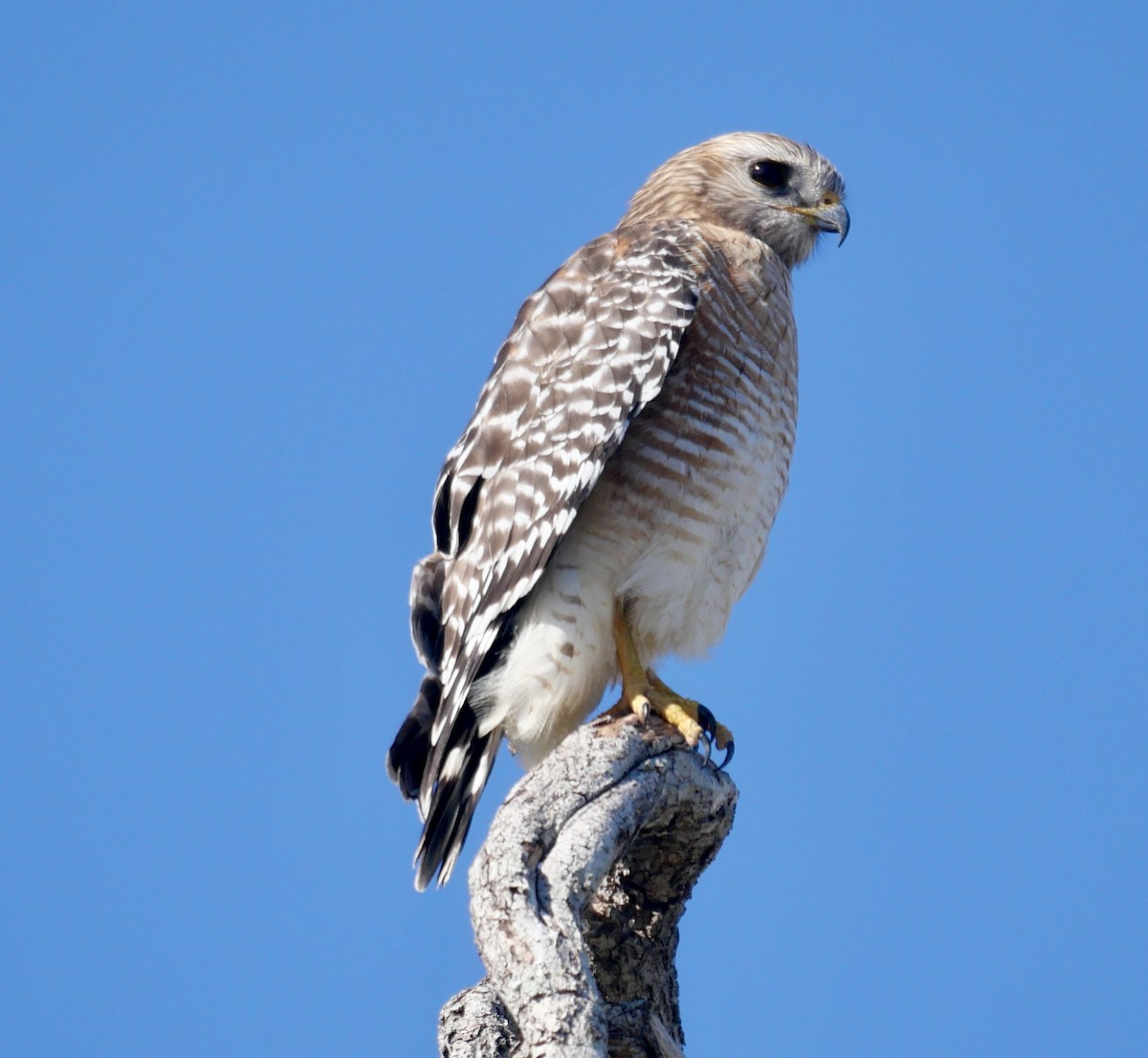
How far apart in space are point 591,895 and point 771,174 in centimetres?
386

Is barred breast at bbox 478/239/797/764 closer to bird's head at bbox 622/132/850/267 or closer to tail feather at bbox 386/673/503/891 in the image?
tail feather at bbox 386/673/503/891

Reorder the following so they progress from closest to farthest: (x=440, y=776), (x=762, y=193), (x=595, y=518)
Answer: (x=440, y=776)
(x=595, y=518)
(x=762, y=193)

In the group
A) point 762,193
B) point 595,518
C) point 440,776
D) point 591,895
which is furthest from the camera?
point 762,193

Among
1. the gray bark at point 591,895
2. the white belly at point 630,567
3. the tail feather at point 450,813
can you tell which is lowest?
the gray bark at point 591,895

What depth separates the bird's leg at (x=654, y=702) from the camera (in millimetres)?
5660

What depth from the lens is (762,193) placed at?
23.1 ft

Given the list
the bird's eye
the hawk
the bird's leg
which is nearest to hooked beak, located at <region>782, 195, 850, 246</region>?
the bird's eye

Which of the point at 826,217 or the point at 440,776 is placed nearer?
the point at 440,776

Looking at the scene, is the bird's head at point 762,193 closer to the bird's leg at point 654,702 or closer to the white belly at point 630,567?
the white belly at point 630,567

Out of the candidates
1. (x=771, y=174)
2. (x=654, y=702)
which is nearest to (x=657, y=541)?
(x=654, y=702)

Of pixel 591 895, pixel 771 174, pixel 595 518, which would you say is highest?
pixel 771 174

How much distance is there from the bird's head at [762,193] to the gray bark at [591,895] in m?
2.43

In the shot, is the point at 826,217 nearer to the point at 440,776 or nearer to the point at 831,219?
the point at 831,219

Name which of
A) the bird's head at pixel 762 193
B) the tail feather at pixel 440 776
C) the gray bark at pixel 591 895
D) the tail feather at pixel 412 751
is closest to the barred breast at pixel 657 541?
the tail feather at pixel 440 776
